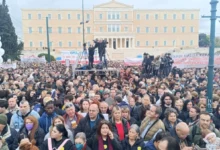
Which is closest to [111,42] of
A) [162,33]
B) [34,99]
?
[162,33]

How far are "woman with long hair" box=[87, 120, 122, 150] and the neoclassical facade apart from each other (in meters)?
66.1

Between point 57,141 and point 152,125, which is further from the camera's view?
point 152,125

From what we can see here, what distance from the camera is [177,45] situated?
75250mm

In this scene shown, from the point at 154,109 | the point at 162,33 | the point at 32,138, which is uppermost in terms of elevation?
the point at 162,33

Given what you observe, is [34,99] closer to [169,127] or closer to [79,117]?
[79,117]

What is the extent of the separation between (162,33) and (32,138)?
240 ft

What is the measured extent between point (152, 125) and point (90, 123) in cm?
104

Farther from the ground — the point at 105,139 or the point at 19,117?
the point at 19,117

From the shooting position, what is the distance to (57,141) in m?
3.80

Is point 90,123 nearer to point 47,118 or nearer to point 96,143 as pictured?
point 96,143

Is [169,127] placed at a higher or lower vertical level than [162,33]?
A: lower

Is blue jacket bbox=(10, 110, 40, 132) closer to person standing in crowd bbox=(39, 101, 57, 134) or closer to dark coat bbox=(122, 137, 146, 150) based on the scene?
person standing in crowd bbox=(39, 101, 57, 134)

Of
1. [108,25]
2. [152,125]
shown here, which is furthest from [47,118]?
[108,25]

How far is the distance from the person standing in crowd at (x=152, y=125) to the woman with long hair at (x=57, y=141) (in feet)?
4.34
